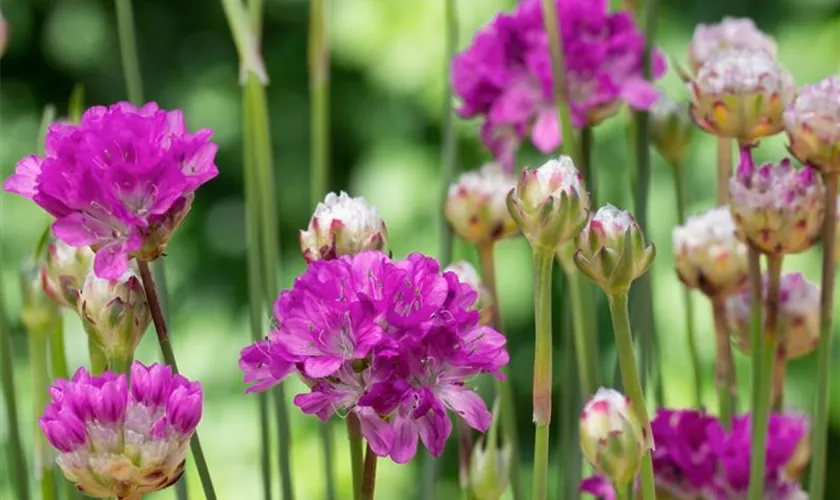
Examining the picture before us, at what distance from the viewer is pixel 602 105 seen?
Answer: 0.69 metres

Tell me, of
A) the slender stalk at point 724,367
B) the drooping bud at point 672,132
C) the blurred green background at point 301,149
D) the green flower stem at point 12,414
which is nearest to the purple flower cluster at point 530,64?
the drooping bud at point 672,132

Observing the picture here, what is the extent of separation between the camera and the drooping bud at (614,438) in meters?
0.45

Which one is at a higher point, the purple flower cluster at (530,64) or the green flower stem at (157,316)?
the purple flower cluster at (530,64)

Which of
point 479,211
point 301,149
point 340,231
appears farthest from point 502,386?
point 301,149

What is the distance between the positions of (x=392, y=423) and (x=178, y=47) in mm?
1234

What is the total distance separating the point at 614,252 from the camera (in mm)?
440

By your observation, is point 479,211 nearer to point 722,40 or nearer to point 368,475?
point 722,40

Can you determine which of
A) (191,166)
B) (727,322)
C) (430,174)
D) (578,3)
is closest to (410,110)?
(430,174)

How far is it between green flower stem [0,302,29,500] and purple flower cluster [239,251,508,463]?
23 cm

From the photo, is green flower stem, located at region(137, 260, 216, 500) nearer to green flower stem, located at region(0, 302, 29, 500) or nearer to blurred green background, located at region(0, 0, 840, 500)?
green flower stem, located at region(0, 302, 29, 500)

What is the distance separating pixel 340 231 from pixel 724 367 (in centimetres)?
26

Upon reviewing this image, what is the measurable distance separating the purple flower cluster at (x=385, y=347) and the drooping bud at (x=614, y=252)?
0.16 ft

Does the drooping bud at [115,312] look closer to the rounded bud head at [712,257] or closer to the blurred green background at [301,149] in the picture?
the rounded bud head at [712,257]

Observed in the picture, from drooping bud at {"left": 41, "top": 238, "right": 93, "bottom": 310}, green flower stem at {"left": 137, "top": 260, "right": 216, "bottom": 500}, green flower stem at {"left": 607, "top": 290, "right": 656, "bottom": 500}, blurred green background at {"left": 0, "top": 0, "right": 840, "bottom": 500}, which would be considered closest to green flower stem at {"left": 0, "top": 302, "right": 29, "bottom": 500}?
drooping bud at {"left": 41, "top": 238, "right": 93, "bottom": 310}
